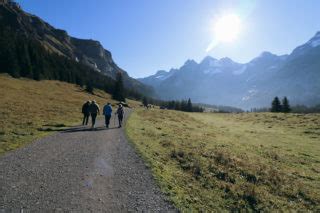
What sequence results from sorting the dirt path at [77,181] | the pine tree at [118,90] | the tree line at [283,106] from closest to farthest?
the dirt path at [77,181] < the tree line at [283,106] < the pine tree at [118,90]

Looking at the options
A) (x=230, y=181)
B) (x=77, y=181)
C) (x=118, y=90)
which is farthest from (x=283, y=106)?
(x=77, y=181)

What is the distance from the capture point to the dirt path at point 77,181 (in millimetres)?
10000

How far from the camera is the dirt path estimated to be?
394 inches

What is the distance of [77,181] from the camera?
12.1 meters

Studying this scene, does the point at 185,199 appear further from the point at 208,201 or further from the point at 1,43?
the point at 1,43

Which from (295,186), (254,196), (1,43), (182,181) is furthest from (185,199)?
(1,43)

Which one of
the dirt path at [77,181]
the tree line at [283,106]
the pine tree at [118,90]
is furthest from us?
the pine tree at [118,90]

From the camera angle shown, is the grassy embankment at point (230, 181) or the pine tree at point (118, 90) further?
the pine tree at point (118, 90)

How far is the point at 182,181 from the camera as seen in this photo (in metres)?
13.8

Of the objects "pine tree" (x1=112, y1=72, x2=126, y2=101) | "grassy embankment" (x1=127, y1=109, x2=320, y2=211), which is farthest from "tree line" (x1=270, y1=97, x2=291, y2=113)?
"grassy embankment" (x1=127, y1=109, x2=320, y2=211)

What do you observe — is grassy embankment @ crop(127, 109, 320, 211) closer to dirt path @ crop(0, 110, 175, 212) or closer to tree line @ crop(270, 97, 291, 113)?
dirt path @ crop(0, 110, 175, 212)

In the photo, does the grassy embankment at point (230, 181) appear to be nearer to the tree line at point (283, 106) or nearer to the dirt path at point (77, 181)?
the dirt path at point (77, 181)

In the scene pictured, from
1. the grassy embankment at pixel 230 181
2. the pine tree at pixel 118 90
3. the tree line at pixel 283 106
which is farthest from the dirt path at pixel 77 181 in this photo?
the pine tree at pixel 118 90

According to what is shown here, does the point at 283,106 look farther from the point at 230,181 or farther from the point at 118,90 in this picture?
the point at 230,181
